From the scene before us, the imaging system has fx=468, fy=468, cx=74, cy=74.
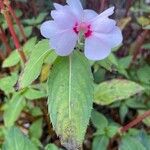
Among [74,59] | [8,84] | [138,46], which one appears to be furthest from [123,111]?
[74,59]

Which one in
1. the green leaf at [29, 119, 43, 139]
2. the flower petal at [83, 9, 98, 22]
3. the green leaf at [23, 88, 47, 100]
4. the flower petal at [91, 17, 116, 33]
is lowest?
the green leaf at [29, 119, 43, 139]

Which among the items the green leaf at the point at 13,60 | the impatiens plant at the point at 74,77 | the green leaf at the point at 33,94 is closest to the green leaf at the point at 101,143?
the impatiens plant at the point at 74,77

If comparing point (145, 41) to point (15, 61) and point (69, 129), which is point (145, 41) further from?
point (69, 129)

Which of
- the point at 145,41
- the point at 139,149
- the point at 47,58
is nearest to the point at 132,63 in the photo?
the point at 145,41

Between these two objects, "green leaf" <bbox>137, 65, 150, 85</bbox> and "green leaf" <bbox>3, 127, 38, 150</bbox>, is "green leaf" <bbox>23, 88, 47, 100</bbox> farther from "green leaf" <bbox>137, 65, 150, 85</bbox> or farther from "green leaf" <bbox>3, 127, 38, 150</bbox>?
"green leaf" <bbox>137, 65, 150, 85</bbox>

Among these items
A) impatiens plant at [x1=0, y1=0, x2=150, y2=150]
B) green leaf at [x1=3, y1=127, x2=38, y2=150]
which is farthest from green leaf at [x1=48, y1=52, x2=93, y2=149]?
green leaf at [x1=3, y1=127, x2=38, y2=150]

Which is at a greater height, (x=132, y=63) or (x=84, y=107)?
(x=84, y=107)
